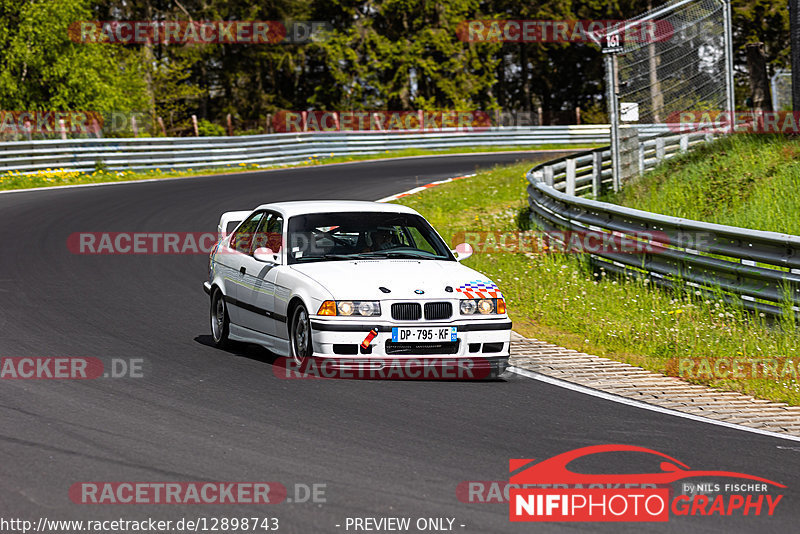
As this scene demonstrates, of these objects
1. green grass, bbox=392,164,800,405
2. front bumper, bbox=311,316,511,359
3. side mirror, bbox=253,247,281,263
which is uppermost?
side mirror, bbox=253,247,281,263

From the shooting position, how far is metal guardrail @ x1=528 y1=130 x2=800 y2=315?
10.3 metres

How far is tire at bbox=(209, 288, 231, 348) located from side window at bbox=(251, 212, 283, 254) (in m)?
0.62

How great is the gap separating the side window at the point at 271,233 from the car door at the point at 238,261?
13cm

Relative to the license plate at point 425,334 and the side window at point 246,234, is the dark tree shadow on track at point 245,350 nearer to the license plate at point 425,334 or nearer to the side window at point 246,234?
the side window at point 246,234

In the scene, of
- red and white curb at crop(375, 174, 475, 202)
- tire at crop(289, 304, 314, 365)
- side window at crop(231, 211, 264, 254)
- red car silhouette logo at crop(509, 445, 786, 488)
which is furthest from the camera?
red and white curb at crop(375, 174, 475, 202)

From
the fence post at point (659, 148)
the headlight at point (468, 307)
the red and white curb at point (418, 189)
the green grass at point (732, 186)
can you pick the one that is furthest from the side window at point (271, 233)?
the red and white curb at point (418, 189)

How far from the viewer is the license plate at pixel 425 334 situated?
8508 millimetres

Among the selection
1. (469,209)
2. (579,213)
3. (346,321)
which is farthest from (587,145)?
(346,321)

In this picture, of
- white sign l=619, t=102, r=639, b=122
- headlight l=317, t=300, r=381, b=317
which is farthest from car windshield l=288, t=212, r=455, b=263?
white sign l=619, t=102, r=639, b=122

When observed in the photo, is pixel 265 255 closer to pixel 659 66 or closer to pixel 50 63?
pixel 659 66

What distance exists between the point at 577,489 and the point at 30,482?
2.79 meters

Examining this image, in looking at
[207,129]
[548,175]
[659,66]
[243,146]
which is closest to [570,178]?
[548,175]

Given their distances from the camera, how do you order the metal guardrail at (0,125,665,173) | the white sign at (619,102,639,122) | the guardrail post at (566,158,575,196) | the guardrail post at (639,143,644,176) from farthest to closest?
1. the metal guardrail at (0,125,665,173)
2. the guardrail post at (566,158,575,196)
3. the guardrail post at (639,143,644,176)
4. the white sign at (619,102,639,122)

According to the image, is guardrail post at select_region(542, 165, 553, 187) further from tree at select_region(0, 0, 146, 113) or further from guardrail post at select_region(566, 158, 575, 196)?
tree at select_region(0, 0, 146, 113)
